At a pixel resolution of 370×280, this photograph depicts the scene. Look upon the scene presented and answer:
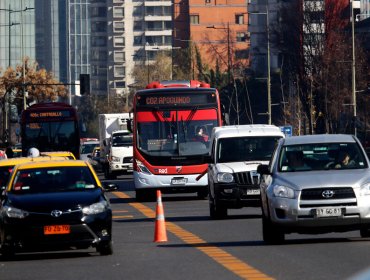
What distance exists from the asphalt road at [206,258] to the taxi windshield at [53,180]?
975mm

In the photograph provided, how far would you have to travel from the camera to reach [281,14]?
101m

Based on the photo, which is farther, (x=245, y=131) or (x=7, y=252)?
(x=245, y=131)

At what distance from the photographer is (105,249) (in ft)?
70.4

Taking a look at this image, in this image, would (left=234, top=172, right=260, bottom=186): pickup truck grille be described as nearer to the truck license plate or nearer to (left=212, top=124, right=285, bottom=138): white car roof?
(left=212, top=124, right=285, bottom=138): white car roof

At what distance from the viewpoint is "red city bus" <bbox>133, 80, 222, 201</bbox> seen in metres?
40.2

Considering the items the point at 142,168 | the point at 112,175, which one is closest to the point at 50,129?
the point at 112,175

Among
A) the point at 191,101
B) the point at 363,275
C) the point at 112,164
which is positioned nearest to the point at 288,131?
the point at 112,164

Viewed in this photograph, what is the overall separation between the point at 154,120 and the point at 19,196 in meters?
19.7

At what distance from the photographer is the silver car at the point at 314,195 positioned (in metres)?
21.4

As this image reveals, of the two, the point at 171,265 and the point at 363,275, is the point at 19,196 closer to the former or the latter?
the point at 171,265

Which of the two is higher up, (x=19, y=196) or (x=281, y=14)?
(x=281, y=14)

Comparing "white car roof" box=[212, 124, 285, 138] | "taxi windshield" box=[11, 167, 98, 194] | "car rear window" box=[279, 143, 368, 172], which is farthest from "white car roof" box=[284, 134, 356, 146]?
"white car roof" box=[212, 124, 285, 138]

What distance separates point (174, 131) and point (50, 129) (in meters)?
22.5

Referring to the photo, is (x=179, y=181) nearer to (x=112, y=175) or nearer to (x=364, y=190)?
(x=364, y=190)
